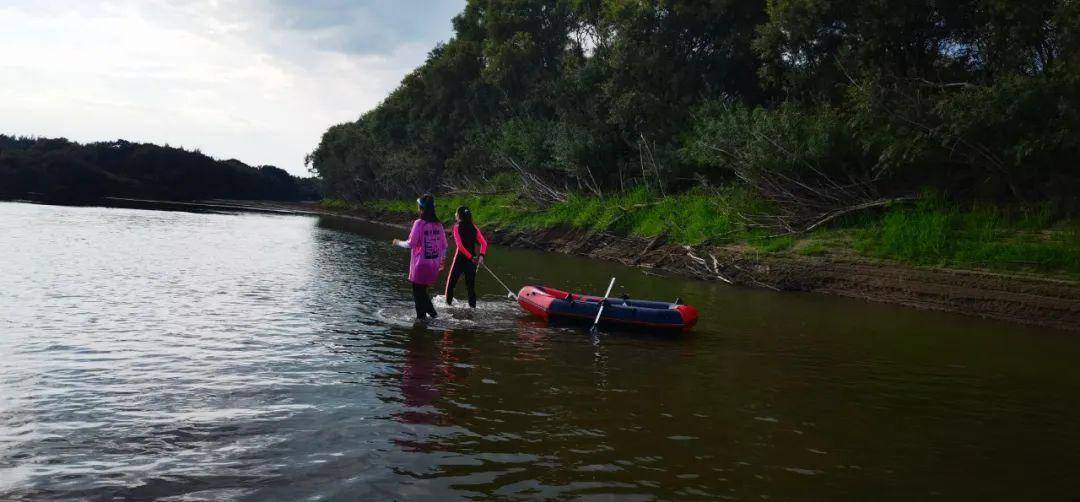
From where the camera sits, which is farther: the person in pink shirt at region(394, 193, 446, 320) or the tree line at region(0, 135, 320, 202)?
the tree line at region(0, 135, 320, 202)

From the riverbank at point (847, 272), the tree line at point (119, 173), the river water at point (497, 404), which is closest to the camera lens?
the river water at point (497, 404)

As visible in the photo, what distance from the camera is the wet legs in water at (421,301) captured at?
463 inches

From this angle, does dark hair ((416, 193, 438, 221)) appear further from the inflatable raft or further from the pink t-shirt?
the inflatable raft

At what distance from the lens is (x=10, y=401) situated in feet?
20.2

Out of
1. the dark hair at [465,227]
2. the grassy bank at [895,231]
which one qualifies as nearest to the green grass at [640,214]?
the grassy bank at [895,231]

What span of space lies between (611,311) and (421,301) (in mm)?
3497

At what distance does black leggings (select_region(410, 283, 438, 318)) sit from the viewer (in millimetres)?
11766

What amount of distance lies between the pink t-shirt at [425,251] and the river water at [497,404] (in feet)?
2.95

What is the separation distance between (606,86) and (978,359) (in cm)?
2391

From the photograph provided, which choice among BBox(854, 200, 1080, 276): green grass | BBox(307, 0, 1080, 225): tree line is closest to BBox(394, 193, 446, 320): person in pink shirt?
BBox(307, 0, 1080, 225): tree line

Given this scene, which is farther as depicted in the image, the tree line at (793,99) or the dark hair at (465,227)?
the tree line at (793,99)

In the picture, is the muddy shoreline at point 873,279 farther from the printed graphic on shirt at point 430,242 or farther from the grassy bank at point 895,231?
the printed graphic on shirt at point 430,242

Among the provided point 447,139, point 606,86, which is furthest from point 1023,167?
point 447,139

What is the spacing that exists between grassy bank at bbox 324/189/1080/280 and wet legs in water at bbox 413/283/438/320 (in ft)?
43.5
